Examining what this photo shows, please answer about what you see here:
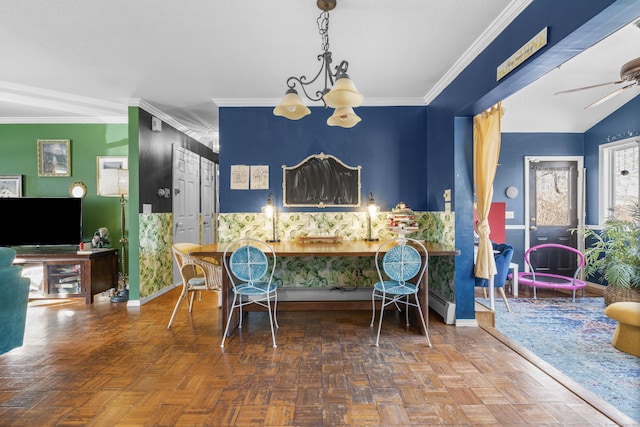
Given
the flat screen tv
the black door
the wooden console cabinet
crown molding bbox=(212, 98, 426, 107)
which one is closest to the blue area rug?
the black door

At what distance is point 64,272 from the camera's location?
14.5ft

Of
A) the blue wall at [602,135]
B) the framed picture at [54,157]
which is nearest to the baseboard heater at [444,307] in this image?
the blue wall at [602,135]

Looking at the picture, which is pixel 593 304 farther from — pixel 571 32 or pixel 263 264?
pixel 263 264

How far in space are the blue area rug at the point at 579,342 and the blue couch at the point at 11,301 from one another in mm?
4262

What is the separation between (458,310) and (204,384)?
2.53 metres

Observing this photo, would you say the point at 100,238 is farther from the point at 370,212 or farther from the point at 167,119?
the point at 370,212

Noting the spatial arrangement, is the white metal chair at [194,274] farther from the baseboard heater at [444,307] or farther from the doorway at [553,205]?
the doorway at [553,205]

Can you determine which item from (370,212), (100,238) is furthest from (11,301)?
(370,212)

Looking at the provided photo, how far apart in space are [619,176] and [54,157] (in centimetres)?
840

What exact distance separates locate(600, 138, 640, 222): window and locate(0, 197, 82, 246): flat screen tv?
7.33 metres

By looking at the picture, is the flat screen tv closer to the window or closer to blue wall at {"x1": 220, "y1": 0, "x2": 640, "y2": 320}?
blue wall at {"x1": 220, "y1": 0, "x2": 640, "y2": 320}

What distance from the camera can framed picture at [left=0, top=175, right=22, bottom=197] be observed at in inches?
195

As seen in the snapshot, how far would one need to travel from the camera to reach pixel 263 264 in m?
2.88

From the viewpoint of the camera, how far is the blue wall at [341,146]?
13.8 feet
